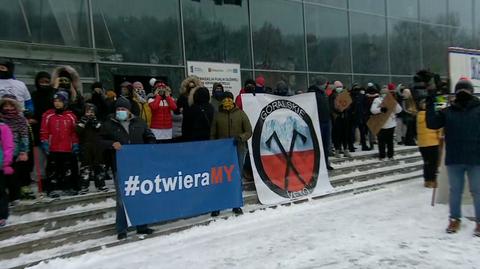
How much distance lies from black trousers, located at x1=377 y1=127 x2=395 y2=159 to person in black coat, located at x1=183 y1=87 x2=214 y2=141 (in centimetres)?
560

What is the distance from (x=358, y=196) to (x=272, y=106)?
2.36 metres

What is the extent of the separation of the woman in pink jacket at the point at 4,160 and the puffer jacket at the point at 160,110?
2999 mm

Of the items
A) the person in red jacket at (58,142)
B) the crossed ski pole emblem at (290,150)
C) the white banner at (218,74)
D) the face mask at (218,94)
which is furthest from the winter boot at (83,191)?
the white banner at (218,74)

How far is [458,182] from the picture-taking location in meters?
6.23

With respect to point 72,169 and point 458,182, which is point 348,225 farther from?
point 72,169

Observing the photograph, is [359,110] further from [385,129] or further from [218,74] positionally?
[218,74]

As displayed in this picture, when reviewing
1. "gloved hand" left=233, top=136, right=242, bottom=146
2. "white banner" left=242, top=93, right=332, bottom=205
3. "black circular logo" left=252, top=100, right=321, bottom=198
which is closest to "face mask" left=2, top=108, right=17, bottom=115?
"gloved hand" left=233, top=136, right=242, bottom=146

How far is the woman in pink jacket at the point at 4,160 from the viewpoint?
572 cm

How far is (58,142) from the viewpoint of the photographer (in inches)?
266

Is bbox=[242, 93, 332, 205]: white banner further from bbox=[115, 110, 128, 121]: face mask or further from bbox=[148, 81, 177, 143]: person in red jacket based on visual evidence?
bbox=[115, 110, 128, 121]: face mask

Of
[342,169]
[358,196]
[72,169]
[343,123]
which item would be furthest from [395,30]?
[72,169]

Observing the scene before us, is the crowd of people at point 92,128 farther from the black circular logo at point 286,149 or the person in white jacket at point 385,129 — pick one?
the person in white jacket at point 385,129

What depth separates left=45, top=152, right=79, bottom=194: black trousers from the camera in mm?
6812

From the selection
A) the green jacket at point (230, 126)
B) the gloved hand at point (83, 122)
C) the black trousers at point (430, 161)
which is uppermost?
the gloved hand at point (83, 122)
